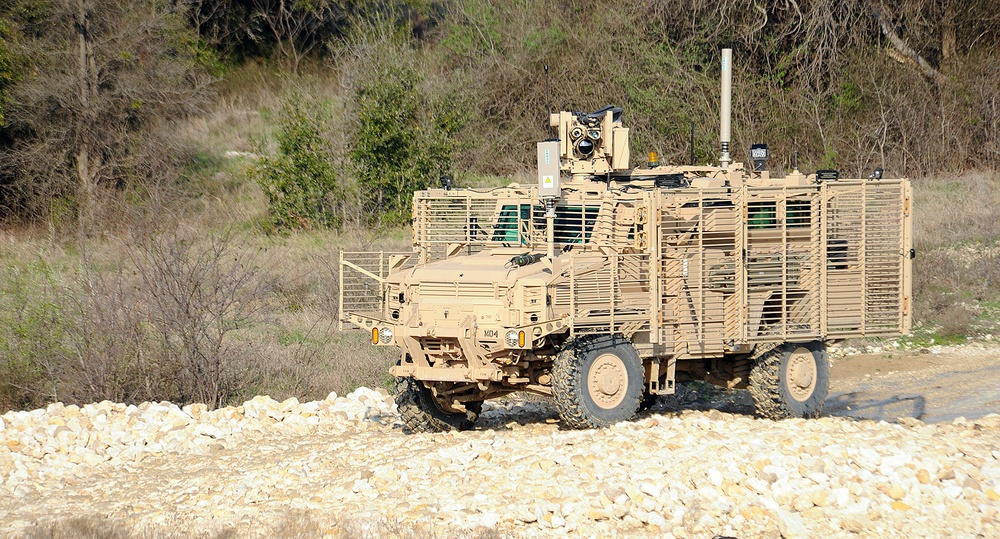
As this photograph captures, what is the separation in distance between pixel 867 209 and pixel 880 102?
1894cm

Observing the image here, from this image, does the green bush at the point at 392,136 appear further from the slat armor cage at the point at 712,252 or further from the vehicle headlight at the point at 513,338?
the vehicle headlight at the point at 513,338

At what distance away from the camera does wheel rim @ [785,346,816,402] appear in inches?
510

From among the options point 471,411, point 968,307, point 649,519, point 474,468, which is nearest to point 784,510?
point 649,519

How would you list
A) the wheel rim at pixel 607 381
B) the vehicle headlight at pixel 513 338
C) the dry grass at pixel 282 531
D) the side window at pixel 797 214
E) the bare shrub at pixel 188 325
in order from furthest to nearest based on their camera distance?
the bare shrub at pixel 188 325 < the side window at pixel 797 214 < the wheel rim at pixel 607 381 < the vehicle headlight at pixel 513 338 < the dry grass at pixel 282 531

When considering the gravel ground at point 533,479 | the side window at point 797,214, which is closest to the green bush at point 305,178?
the gravel ground at point 533,479

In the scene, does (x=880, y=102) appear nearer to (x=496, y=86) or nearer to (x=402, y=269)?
(x=496, y=86)

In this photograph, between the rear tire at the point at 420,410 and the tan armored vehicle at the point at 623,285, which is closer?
the tan armored vehicle at the point at 623,285

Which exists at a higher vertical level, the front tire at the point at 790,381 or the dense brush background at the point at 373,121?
the dense brush background at the point at 373,121

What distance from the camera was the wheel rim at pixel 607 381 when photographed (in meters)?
11.5

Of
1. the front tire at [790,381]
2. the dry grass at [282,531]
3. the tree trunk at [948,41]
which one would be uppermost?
the tree trunk at [948,41]

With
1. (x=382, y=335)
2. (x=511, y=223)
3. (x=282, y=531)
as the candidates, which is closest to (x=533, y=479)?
(x=282, y=531)

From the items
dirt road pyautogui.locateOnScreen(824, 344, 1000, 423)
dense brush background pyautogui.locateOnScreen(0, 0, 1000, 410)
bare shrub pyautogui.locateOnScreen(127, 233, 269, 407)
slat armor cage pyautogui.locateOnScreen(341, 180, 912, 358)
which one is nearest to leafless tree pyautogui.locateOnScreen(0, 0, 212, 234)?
dense brush background pyautogui.locateOnScreen(0, 0, 1000, 410)

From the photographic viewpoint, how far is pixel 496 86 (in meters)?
31.9

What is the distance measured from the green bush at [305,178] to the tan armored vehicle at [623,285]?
→ 40.8ft
